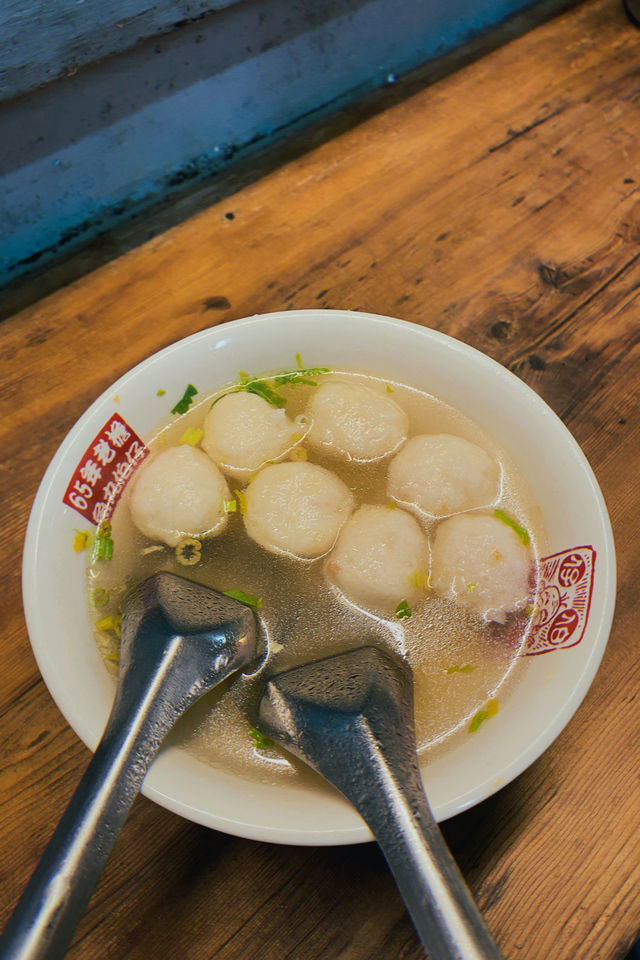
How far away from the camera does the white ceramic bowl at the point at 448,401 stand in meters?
0.84

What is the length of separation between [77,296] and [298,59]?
40.2 inches

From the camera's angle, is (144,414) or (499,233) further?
(499,233)

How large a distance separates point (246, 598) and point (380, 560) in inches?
9.8

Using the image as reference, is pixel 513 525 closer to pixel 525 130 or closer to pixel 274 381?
pixel 274 381

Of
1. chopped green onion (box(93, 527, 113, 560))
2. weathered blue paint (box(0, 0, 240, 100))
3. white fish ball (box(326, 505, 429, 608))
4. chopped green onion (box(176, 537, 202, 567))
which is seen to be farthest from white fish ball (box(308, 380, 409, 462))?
weathered blue paint (box(0, 0, 240, 100))

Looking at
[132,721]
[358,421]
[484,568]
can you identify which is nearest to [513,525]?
[484,568]

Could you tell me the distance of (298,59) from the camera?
2.01m

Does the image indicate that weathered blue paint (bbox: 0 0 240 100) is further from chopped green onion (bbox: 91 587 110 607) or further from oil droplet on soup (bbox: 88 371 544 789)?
chopped green onion (bbox: 91 587 110 607)

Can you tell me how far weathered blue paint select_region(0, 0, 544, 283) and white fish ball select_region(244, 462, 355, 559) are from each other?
1.10 m

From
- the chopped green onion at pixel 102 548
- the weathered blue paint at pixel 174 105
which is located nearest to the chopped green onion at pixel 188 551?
the chopped green onion at pixel 102 548

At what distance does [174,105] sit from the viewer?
6.09 ft

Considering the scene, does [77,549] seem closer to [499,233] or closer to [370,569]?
[370,569]

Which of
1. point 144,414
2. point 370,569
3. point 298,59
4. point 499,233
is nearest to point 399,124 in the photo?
point 298,59

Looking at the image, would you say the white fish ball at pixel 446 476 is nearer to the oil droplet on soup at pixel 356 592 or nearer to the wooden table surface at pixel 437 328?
the oil droplet on soup at pixel 356 592
